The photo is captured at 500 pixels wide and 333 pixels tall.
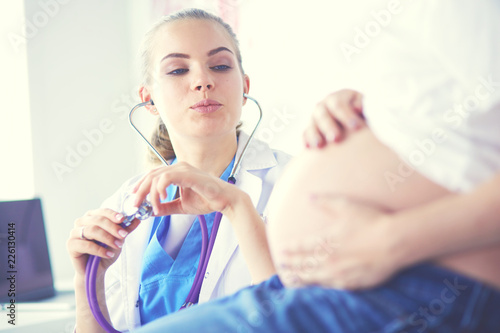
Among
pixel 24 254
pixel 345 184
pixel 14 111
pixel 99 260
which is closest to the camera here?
pixel 345 184

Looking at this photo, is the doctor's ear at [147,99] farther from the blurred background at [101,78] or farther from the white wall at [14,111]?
the white wall at [14,111]

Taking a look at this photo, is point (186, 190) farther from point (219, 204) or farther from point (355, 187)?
point (355, 187)

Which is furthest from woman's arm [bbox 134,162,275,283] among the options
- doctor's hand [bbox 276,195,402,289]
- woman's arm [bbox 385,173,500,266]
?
woman's arm [bbox 385,173,500,266]

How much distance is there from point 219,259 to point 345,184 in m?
0.62

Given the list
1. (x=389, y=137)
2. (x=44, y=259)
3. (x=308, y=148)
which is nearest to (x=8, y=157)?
(x=44, y=259)

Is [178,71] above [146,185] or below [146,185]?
above

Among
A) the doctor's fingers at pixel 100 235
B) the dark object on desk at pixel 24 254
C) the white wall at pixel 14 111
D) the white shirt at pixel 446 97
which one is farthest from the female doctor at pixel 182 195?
the white wall at pixel 14 111

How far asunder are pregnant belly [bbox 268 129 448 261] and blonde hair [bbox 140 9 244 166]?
0.77 m

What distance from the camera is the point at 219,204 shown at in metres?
0.92

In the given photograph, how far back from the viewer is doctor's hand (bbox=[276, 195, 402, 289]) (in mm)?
478

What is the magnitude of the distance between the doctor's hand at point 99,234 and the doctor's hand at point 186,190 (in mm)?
77

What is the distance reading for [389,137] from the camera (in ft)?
1.84

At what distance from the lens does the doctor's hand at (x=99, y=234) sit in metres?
0.93

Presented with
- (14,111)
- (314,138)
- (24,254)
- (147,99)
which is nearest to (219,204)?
(314,138)
